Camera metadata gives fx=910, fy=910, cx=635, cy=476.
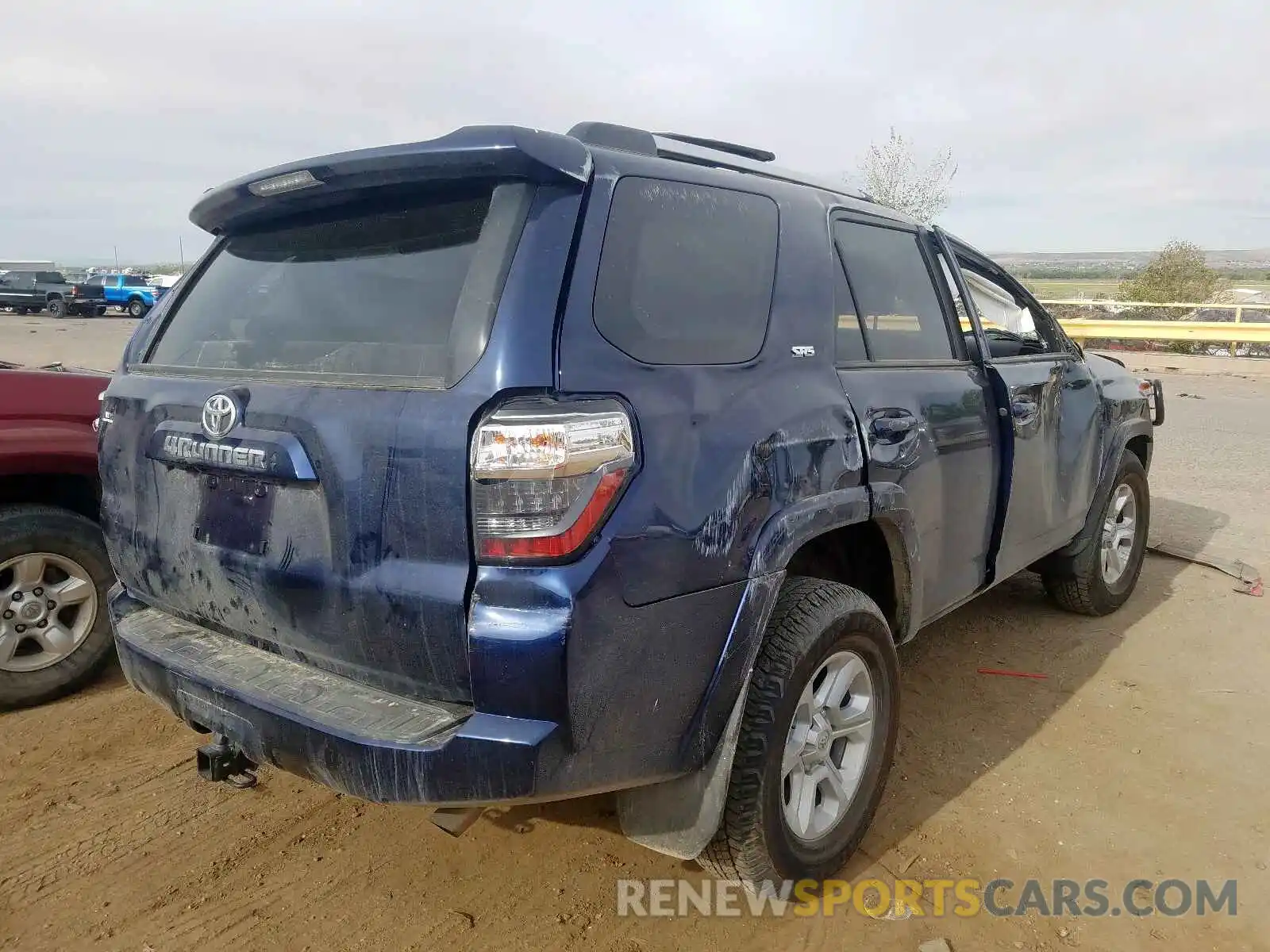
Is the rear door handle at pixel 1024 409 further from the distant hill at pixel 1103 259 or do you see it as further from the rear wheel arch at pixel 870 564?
the distant hill at pixel 1103 259

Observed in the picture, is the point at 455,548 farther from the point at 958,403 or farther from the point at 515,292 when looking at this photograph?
the point at 958,403

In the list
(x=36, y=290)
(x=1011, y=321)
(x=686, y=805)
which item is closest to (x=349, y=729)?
(x=686, y=805)

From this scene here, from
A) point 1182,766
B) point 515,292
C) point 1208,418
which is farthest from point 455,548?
point 1208,418

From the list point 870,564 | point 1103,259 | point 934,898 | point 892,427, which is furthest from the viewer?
point 1103,259

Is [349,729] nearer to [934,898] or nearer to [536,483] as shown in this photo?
[536,483]

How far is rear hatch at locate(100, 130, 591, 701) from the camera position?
1.90m

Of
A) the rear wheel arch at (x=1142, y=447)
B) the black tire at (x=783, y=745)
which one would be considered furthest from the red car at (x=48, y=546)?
the rear wheel arch at (x=1142, y=447)

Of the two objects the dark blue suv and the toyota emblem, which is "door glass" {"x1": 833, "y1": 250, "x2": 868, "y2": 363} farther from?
the toyota emblem

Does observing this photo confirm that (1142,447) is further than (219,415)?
Yes

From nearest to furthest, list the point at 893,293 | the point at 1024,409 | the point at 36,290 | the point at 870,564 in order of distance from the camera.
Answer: the point at 870,564, the point at 893,293, the point at 1024,409, the point at 36,290

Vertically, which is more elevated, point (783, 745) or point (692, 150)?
point (692, 150)

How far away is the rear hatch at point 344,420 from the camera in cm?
190

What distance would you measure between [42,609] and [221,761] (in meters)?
1.79

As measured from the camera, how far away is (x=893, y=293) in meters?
3.18
